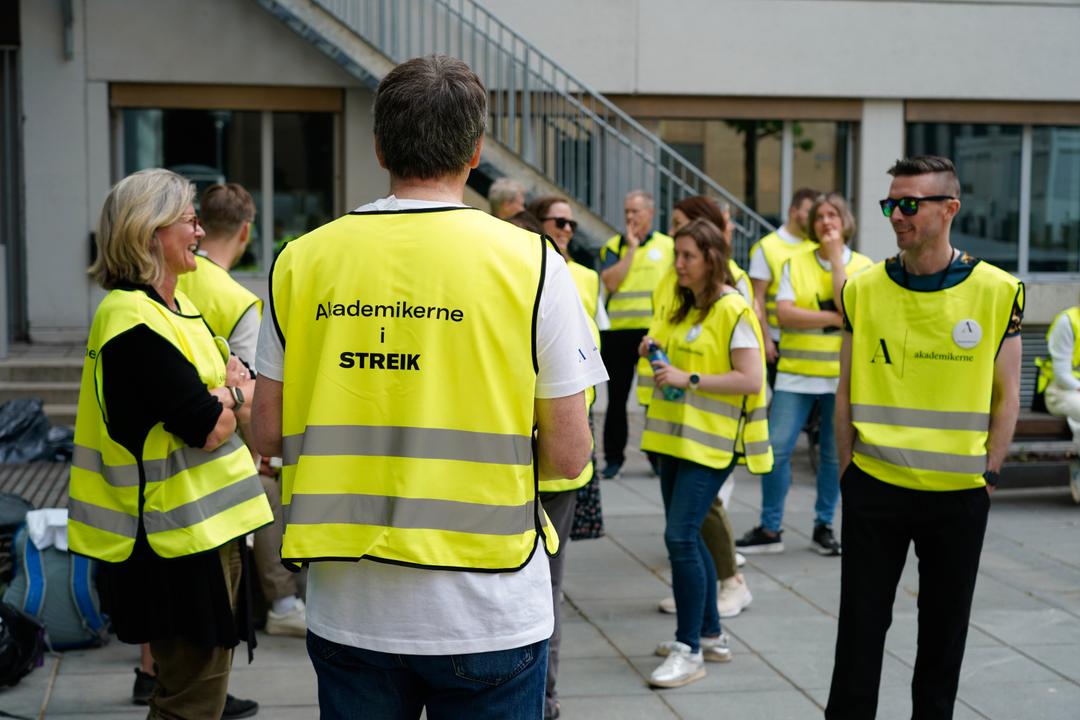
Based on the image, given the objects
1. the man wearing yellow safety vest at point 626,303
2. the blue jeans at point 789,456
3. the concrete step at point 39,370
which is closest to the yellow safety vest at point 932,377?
the blue jeans at point 789,456

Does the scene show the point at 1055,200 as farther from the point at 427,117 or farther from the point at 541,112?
the point at 427,117

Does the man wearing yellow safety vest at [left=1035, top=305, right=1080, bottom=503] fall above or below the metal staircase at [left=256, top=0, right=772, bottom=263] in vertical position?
below

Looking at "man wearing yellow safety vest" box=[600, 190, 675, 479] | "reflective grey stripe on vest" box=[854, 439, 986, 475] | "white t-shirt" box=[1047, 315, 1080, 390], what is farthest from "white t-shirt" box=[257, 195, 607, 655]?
"white t-shirt" box=[1047, 315, 1080, 390]

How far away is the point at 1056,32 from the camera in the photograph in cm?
1420

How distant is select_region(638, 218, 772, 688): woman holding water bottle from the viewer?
5.28 metres

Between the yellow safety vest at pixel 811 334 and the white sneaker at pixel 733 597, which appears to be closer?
the white sneaker at pixel 733 597

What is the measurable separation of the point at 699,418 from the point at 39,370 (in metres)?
7.74

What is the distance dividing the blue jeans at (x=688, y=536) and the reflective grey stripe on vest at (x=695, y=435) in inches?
3.8

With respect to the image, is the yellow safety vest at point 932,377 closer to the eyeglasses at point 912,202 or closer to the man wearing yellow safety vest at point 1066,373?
the eyeglasses at point 912,202

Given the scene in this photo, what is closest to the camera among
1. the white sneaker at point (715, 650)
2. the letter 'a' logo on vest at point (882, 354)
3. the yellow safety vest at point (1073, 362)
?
the letter 'a' logo on vest at point (882, 354)

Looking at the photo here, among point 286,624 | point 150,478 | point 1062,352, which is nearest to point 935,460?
point 150,478

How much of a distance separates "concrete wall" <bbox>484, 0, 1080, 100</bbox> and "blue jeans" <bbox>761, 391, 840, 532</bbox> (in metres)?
6.54

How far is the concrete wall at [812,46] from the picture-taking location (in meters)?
13.4

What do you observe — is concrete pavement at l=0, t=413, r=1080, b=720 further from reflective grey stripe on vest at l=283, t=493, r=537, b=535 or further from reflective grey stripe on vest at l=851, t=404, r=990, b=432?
reflective grey stripe on vest at l=283, t=493, r=537, b=535
